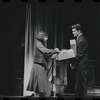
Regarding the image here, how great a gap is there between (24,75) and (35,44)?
112 centimetres

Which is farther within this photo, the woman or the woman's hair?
the woman's hair

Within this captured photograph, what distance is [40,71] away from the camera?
42.7m

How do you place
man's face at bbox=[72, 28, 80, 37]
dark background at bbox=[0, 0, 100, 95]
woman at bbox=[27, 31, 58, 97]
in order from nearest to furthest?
woman at bbox=[27, 31, 58, 97] → man's face at bbox=[72, 28, 80, 37] → dark background at bbox=[0, 0, 100, 95]

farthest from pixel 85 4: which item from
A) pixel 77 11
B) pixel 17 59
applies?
pixel 17 59

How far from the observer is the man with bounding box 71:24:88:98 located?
42.8 m

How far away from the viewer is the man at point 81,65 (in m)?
42.8

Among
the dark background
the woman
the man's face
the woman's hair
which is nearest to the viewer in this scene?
the woman

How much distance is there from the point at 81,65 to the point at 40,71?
142 centimetres

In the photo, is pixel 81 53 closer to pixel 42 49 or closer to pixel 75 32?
pixel 75 32

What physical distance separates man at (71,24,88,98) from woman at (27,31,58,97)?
0.94 metres

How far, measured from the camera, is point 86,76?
43.0 m

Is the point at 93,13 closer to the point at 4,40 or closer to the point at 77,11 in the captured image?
the point at 77,11

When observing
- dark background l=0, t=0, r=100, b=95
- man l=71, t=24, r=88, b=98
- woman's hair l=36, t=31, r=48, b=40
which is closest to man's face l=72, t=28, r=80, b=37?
man l=71, t=24, r=88, b=98

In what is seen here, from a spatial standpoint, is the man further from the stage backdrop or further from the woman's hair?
the woman's hair
